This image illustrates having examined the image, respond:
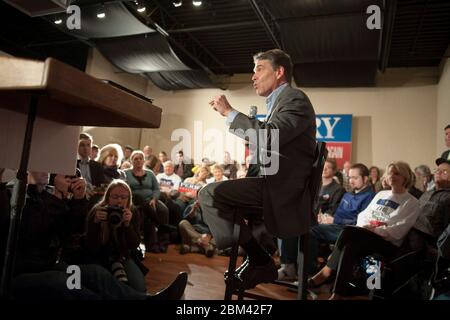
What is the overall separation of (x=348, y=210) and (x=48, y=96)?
8.99 feet

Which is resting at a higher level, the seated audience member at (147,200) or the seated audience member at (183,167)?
the seated audience member at (183,167)

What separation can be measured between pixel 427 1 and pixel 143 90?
631 cm

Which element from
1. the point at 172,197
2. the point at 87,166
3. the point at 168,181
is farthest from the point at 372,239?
the point at 168,181

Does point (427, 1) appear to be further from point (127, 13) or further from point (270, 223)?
point (270, 223)

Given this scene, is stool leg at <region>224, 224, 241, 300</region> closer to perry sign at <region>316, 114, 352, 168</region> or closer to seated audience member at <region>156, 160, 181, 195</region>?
seated audience member at <region>156, 160, 181, 195</region>

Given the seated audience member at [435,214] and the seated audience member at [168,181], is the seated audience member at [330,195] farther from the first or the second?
the seated audience member at [168,181]

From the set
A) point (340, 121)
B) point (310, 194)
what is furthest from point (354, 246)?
point (340, 121)

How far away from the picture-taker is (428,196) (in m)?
2.38

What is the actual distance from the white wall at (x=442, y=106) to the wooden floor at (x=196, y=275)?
447cm

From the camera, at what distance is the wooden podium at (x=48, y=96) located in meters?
0.59

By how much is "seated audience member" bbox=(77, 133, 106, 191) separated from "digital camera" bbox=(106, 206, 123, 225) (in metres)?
1.38

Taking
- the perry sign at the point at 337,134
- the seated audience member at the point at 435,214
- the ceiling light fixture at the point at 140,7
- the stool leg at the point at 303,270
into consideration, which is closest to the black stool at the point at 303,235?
the stool leg at the point at 303,270

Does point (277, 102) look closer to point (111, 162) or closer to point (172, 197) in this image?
point (111, 162)
